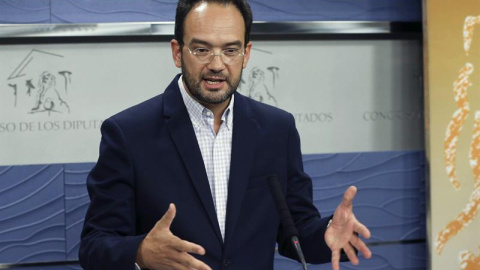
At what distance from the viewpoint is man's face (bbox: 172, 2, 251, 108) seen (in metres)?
1.84

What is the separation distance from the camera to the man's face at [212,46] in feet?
6.04

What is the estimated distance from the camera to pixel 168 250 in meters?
1.56

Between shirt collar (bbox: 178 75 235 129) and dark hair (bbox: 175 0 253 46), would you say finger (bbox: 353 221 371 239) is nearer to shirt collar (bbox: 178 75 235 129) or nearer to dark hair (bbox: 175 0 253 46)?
shirt collar (bbox: 178 75 235 129)

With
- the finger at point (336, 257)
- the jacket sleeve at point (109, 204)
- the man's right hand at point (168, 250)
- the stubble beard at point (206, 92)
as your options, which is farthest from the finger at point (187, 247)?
the stubble beard at point (206, 92)

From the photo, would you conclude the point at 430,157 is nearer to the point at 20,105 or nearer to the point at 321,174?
the point at 321,174

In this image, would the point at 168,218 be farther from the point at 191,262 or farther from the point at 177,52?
the point at 177,52

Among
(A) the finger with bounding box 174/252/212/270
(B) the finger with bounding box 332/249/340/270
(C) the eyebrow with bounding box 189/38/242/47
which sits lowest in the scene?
(B) the finger with bounding box 332/249/340/270

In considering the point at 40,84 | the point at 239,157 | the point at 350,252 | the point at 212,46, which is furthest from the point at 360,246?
the point at 40,84

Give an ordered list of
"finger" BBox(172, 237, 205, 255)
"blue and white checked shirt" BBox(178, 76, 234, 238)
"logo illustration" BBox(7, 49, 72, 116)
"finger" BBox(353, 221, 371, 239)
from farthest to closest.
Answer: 1. "logo illustration" BBox(7, 49, 72, 116)
2. "blue and white checked shirt" BBox(178, 76, 234, 238)
3. "finger" BBox(353, 221, 371, 239)
4. "finger" BBox(172, 237, 205, 255)

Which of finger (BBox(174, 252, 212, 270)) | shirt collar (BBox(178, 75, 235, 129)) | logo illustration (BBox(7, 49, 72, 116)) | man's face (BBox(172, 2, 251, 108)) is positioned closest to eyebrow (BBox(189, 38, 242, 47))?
man's face (BBox(172, 2, 251, 108))

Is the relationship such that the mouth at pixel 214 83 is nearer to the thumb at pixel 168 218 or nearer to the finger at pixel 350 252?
the thumb at pixel 168 218

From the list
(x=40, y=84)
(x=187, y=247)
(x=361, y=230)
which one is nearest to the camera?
(x=187, y=247)

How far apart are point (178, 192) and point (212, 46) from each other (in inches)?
14.9

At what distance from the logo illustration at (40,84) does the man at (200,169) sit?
1.76 m
